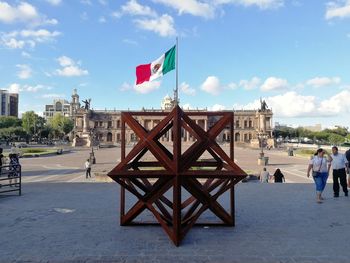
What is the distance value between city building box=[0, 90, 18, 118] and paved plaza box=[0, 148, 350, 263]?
539ft

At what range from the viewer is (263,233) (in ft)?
22.4

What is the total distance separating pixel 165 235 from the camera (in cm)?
670

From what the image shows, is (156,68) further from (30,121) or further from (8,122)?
(8,122)

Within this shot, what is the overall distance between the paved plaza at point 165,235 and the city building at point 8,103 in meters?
164

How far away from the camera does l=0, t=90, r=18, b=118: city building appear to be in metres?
157

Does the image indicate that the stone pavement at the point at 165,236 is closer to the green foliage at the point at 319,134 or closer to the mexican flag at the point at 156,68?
the mexican flag at the point at 156,68

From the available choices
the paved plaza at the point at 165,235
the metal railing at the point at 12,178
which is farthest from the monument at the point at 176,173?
the metal railing at the point at 12,178

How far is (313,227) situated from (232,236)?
2004 millimetres

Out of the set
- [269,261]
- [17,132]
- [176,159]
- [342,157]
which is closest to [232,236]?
[269,261]

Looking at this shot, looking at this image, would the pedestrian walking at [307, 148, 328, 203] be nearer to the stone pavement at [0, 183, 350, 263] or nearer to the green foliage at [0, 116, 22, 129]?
the stone pavement at [0, 183, 350, 263]

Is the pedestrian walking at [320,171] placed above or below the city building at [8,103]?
below

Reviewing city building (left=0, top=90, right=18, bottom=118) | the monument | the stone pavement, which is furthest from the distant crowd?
city building (left=0, top=90, right=18, bottom=118)

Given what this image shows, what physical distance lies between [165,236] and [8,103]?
566 ft

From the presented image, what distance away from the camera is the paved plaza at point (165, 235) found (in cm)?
543
